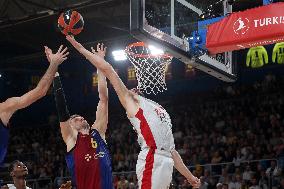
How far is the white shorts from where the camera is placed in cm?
493

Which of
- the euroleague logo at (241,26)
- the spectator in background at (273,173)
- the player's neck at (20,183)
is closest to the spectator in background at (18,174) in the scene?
the player's neck at (20,183)

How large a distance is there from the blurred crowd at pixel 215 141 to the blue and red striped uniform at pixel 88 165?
6.61 metres

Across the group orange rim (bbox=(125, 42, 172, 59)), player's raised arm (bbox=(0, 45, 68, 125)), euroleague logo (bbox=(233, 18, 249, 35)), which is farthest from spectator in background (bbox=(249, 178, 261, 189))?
player's raised arm (bbox=(0, 45, 68, 125))

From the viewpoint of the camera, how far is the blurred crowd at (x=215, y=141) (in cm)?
1341

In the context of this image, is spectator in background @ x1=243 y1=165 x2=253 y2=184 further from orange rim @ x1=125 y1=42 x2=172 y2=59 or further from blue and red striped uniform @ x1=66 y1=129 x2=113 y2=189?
blue and red striped uniform @ x1=66 y1=129 x2=113 y2=189

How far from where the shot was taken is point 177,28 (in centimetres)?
782

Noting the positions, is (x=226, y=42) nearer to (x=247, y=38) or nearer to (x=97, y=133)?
(x=247, y=38)

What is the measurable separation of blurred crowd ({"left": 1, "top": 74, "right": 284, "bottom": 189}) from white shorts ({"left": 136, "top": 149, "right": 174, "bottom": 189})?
6.84 m

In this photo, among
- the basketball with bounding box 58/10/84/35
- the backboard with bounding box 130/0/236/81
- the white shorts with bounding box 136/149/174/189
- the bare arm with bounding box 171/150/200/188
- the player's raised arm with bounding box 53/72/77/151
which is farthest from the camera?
the backboard with bounding box 130/0/236/81

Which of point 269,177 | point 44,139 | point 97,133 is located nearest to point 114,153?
point 44,139

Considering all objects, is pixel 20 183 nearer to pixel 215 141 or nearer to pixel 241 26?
pixel 241 26

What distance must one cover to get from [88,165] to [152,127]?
32.0 inches

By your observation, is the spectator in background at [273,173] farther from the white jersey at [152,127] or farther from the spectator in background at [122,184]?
the white jersey at [152,127]

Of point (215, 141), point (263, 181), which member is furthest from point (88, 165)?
point (215, 141)
